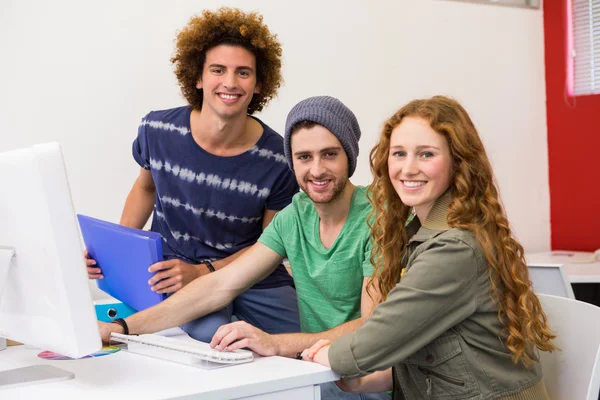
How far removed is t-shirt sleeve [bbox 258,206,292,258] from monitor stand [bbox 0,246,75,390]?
67 centimetres

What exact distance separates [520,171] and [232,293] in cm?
278

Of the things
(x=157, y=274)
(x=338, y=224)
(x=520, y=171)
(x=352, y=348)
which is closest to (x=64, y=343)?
(x=352, y=348)

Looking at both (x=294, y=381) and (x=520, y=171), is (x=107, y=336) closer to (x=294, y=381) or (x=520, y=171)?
(x=294, y=381)

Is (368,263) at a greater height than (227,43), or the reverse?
(227,43)

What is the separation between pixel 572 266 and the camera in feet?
11.6

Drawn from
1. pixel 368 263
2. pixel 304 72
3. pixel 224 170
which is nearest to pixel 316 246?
pixel 368 263

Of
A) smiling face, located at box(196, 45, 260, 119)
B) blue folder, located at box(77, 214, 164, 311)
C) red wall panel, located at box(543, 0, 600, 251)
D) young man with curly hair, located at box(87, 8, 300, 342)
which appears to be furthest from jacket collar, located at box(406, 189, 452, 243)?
red wall panel, located at box(543, 0, 600, 251)

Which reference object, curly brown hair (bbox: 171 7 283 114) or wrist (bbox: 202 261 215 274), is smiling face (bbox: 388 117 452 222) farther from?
curly brown hair (bbox: 171 7 283 114)

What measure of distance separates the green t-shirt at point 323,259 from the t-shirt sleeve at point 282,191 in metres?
0.42

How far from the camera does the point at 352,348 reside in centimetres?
140

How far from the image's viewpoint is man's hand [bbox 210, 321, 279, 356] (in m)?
1.55

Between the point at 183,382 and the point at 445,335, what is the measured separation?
51cm

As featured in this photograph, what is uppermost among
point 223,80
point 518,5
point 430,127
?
point 518,5

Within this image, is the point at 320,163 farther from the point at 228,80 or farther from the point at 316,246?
the point at 228,80
